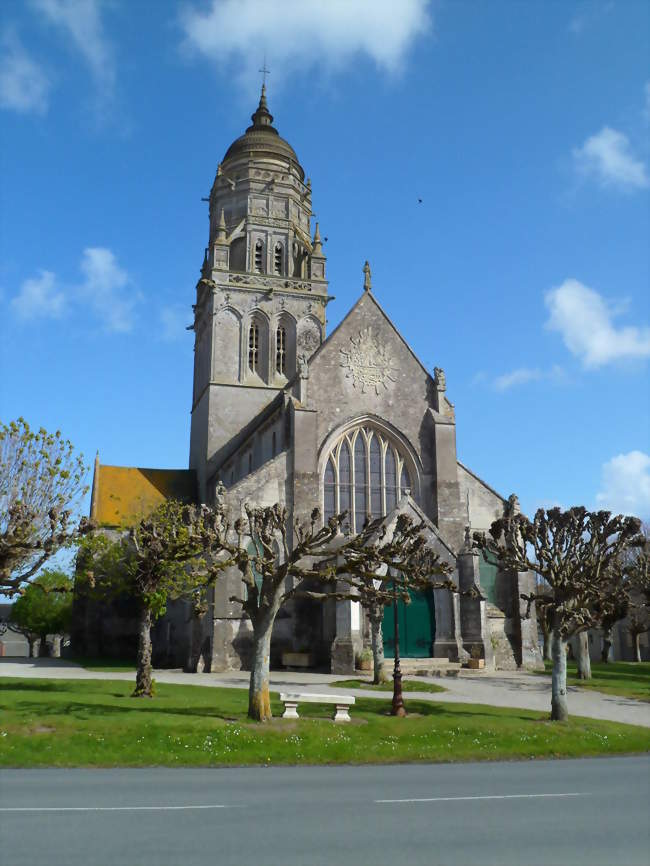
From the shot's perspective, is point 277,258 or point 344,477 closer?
point 344,477

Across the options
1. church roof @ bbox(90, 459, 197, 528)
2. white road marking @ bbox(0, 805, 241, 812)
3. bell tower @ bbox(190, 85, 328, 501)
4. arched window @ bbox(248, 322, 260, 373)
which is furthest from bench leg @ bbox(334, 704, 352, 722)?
arched window @ bbox(248, 322, 260, 373)

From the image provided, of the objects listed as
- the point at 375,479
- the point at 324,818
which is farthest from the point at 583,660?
the point at 324,818

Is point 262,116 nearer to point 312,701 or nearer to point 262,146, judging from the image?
point 262,146

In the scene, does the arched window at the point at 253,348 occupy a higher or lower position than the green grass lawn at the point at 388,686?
higher

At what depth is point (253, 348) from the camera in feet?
167

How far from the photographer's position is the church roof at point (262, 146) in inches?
2205

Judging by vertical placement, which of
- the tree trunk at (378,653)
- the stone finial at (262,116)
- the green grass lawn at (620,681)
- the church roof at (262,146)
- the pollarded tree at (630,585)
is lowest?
the green grass lawn at (620,681)

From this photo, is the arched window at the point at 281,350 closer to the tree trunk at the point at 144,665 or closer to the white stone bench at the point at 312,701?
the tree trunk at the point at 144,665

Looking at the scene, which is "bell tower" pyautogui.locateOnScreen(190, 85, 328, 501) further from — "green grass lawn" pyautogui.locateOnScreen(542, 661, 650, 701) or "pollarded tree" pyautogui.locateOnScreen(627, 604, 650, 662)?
"pollarded tree" pyautogui.locateOnScreen(627, 604, 650, 662)

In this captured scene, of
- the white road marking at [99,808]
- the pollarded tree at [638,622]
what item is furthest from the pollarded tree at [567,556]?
the pollarded tree at [638,622]

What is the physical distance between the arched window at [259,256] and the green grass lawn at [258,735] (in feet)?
121

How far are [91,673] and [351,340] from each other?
1924 centimetres

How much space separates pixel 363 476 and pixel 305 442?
345 centimetres

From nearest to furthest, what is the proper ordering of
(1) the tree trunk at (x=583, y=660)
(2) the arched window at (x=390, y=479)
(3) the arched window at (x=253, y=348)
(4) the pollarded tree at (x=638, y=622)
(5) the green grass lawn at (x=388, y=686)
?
(5) the green grass lawn at (x=388, y=686)
(1) the tree trunk at (x=583, y=660)
(2) the arched window at (x=390, y=479)
(3) the arched window at (x=253, y=348)
(4) the pollarded tree at (x=638, y=622)
